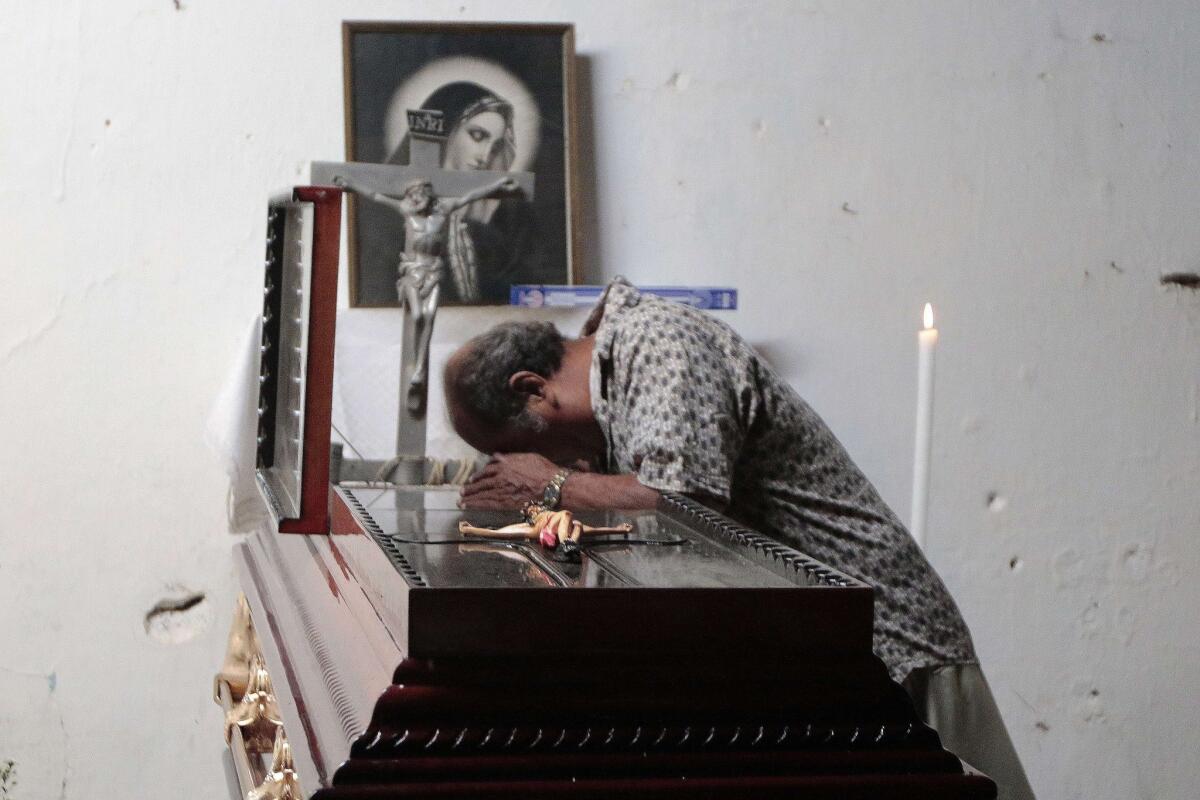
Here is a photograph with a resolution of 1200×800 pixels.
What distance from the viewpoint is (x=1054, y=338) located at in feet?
9.21

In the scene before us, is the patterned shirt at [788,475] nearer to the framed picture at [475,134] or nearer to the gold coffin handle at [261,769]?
the gold coffin handle at [261,769]

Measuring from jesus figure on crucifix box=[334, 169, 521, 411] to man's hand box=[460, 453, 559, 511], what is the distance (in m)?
0.42

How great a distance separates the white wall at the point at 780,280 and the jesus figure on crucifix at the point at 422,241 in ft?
0.96

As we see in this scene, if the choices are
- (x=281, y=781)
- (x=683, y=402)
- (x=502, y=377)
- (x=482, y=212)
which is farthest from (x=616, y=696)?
(x=482, y=212)

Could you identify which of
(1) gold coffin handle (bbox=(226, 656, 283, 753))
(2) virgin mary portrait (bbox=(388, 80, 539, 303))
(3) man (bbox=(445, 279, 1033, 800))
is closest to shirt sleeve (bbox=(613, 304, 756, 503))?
(3) man (bbox=(445, 279, 1033, 800))

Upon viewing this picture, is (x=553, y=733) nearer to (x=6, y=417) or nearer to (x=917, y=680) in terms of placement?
(x=917, y=680)

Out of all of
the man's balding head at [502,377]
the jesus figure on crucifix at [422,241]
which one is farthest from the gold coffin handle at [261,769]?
the jesus figure on crucifix at [422,241]

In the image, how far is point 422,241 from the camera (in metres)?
2.34

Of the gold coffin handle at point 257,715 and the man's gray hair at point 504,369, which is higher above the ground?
the man's gray hair at point 504,369

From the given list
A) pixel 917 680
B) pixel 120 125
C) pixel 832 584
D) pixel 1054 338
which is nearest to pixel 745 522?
pixel 917 680

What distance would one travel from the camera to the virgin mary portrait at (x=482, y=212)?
257 centimetres

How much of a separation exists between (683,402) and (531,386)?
325mm

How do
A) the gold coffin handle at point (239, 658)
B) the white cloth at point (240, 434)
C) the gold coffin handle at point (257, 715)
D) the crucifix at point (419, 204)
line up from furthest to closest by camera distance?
1. the white cloth at point (240, 434)
2. the crucifix at point (419, 204)
3. the gold coffin handle at point (239, 658)
4. the gold coffin handle at point (257, 715)

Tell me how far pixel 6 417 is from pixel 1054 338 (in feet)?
6.49
